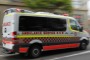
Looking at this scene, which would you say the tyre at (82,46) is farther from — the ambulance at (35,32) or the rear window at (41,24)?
the rear window at (41,24)

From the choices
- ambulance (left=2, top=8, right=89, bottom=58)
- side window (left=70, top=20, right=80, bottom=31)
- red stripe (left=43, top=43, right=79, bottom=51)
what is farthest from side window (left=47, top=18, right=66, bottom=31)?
red stripe (left=43, top=43, right=79, bottom=51)

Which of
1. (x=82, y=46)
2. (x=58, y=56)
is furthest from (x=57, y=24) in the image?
(x=82, y=46)

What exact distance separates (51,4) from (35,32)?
681 centimetres

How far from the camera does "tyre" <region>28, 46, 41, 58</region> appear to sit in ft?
42.8

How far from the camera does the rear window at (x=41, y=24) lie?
12734mm

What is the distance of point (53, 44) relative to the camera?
14.0 metres

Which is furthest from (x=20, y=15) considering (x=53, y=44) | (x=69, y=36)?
(x=69, y=36)

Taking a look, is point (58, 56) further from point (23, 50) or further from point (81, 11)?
point (81, 11)

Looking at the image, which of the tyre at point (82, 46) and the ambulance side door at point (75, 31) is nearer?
the ambulance side door at point (75, 31)

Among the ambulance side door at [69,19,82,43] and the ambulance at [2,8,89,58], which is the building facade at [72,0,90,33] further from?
the ambulance at [2,8,89,58]

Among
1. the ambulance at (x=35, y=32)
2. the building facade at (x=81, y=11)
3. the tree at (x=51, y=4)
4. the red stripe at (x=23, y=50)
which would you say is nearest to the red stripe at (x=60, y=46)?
the ambulance at (x=35, y=32)

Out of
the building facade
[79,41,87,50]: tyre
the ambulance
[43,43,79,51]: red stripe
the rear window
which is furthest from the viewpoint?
the building facade

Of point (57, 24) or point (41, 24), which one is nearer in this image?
point (41, 24)

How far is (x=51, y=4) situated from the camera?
Result: 64.2 ft
